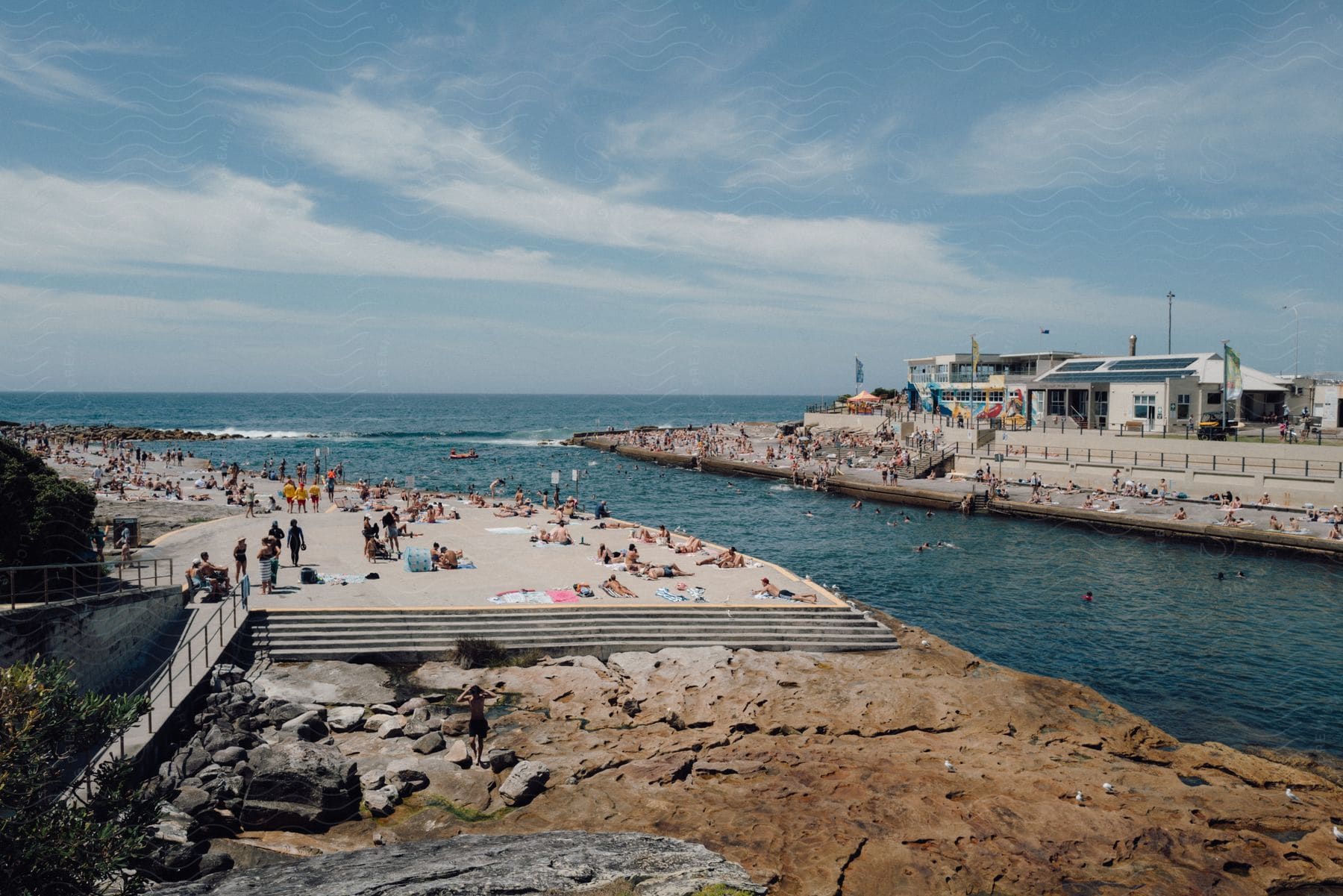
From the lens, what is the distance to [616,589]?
20266mm

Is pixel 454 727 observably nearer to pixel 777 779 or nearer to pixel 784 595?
pixel 777 779

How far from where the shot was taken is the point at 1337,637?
22.8 metres

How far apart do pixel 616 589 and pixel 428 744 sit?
760 cm

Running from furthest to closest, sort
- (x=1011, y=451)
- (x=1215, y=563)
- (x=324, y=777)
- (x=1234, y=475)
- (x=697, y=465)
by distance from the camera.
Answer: (x=697, y=465) → (x=1011, y=451) → (x=1234, y=475) → (x=1215, y=563) → (x=324, y=777)

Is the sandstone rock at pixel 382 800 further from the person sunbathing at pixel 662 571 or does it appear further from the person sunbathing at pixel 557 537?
the person sunbathing at pixel 557 537

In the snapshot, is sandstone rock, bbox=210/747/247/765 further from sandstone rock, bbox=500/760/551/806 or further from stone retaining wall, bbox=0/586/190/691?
sandstone rock, bbox=500/760/551/806

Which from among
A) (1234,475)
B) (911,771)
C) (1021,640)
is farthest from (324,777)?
(1234,475)

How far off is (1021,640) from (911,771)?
11034 mm

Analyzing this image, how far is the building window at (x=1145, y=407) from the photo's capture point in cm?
5369

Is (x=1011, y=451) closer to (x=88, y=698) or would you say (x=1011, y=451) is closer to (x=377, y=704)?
(x=377, y=704)

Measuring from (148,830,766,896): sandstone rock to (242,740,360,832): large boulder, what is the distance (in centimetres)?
172

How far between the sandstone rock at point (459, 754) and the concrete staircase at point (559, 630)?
14.7 feet

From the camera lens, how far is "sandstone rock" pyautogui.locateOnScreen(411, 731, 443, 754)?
13242 mm

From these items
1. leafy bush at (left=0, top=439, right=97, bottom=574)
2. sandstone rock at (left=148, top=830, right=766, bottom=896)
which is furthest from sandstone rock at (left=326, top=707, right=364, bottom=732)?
leafy bush at (left=0, top=439, right=97, bottom=574)
